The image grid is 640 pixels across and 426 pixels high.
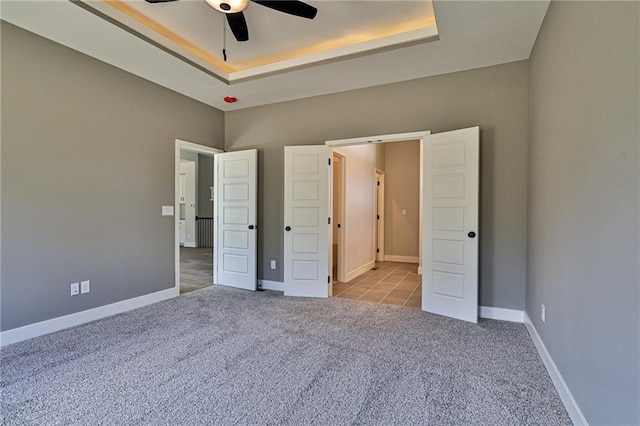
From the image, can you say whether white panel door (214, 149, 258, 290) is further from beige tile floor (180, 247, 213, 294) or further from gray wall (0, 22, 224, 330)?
gray wall (0, 22, 224, 330)

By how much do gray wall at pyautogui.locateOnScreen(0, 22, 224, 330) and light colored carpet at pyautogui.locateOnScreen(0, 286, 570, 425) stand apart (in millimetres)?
491

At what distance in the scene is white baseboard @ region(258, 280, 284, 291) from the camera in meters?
4.60

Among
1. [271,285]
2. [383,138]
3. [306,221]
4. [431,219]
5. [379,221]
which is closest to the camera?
[431,219]

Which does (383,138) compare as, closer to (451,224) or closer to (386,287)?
(451,224)

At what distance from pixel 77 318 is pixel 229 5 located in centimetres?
338

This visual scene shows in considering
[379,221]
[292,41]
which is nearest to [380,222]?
[379,221]

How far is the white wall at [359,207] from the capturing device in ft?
17.0

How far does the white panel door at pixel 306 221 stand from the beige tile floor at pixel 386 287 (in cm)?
49

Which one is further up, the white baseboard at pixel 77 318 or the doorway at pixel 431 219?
the doorway at pixel 431 219

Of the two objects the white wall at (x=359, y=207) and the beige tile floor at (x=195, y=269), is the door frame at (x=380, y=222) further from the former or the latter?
the beige tile floor at (x=195, y=269)

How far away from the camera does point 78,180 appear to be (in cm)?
319

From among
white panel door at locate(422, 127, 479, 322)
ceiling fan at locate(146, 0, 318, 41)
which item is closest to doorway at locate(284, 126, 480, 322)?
white panel door at locate(422, 127, 479, 322)

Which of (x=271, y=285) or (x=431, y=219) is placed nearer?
(x=431, y=219)

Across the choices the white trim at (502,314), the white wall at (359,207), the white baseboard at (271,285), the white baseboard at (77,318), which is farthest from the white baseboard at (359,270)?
the white baseboard at (77,318)
